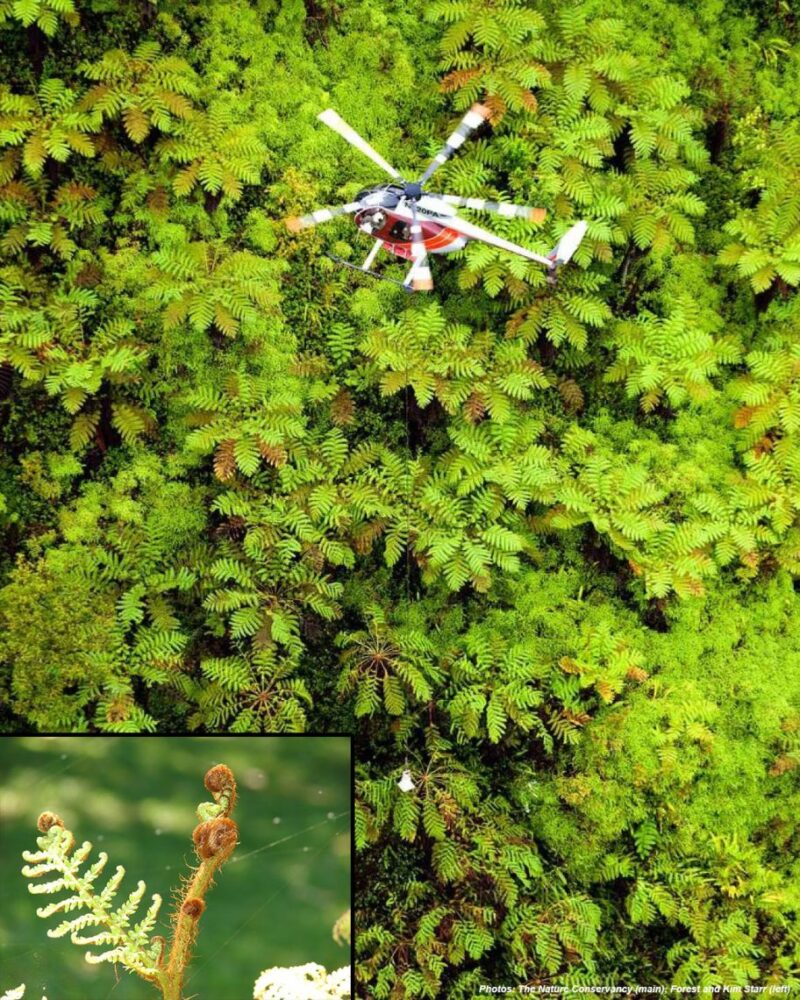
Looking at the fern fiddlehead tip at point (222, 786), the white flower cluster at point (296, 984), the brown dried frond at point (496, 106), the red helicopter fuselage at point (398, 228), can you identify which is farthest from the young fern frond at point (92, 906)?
the brown dried frond at point (496, 106)

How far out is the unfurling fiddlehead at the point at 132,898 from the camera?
16.3 feet

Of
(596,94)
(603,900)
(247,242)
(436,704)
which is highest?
(596,94)

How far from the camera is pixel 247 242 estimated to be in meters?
10.8

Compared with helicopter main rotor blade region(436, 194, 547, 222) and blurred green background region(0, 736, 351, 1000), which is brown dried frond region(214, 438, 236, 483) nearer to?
helicopter main rotor blade region(436, 194, 547, 222)

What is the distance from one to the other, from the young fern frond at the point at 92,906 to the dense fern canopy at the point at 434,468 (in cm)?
449

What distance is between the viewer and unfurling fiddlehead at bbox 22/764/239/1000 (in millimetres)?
4961

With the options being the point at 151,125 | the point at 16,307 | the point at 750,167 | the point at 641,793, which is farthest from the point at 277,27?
the point at 641,793

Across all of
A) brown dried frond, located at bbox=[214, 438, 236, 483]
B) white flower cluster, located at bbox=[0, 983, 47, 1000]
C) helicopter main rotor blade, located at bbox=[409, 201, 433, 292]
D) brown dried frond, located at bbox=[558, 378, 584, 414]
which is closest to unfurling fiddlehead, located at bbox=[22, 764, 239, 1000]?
white flower cluster, located at bbox=[0, 983, 47, 1000]

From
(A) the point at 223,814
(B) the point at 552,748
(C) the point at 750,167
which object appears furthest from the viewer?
(C) the point at 750,167

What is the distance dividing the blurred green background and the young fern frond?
0.20 m

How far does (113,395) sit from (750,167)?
25.8 ft

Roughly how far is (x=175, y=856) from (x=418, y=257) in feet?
18.5

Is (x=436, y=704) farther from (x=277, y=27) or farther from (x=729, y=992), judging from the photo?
(x=277, y=27)

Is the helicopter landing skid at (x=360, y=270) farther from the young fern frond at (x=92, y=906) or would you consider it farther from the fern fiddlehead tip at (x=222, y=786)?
the young fern frond at (x=92, y=906)
